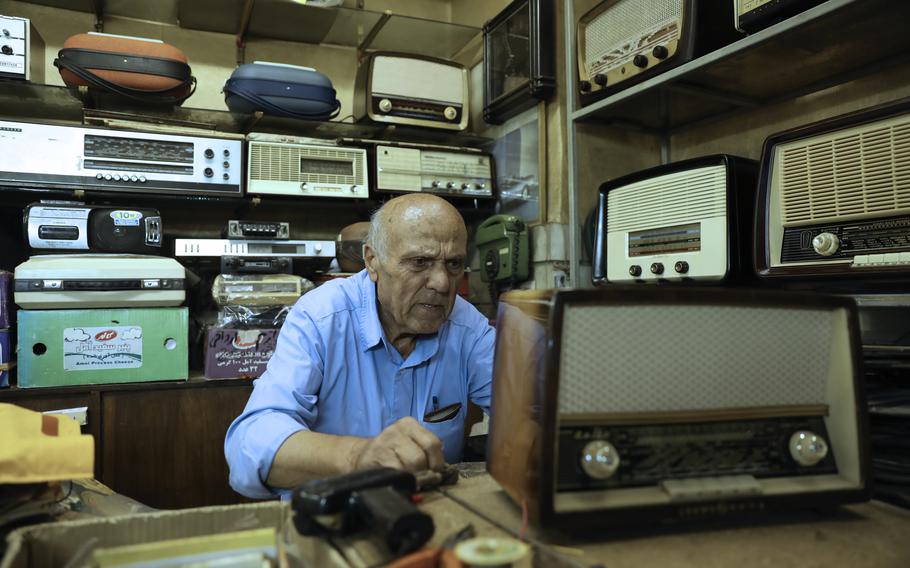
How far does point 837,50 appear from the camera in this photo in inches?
54.7

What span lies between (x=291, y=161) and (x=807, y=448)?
2.19m

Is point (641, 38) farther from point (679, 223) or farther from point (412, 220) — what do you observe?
point (412, 220)

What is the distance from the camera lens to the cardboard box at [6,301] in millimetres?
1962

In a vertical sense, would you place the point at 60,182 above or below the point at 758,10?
below

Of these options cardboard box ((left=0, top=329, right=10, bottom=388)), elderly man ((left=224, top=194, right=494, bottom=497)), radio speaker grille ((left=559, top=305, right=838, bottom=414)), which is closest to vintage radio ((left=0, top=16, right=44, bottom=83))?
cardboard box ((left=0, top=329, right=10, bottom=388))

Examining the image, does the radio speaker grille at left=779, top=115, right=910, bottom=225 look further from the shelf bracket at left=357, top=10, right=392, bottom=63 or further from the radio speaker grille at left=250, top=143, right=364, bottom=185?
the shelf bracket at left=357, top=10, right=392, bottom=63

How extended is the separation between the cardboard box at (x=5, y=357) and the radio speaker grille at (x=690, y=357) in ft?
6.89

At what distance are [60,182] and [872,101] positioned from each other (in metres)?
2.56

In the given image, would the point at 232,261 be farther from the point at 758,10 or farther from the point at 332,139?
the point at 758,10

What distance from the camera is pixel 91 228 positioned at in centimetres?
212

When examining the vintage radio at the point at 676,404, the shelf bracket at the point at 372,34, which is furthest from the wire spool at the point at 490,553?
the shelf bracket at the point at 372,34

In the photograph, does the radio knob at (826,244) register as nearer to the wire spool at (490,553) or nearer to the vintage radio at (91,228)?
the wire spool at (490,553)

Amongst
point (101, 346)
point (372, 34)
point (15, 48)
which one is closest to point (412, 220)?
point (101, 346)

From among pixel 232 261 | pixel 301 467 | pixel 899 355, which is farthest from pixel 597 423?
pixel 232 261
